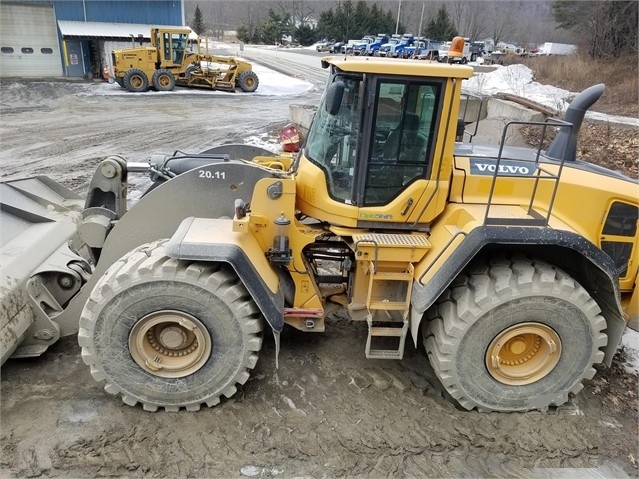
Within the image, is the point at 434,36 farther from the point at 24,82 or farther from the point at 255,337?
the point at 255,337

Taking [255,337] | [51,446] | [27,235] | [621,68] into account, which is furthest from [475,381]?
[621,68]

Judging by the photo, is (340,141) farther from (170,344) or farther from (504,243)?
(170,344)

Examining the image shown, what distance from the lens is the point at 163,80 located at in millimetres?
20141

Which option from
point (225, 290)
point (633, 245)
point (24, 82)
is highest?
point (633, 245)

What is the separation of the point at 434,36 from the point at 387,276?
32.8m

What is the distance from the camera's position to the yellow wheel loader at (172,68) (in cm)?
1972

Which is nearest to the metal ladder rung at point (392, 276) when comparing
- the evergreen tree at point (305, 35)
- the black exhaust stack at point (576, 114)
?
the black exhaust stack at point (576, 114)

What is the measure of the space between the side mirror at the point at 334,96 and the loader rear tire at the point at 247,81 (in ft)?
61.7

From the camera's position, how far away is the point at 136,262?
11.5 feet

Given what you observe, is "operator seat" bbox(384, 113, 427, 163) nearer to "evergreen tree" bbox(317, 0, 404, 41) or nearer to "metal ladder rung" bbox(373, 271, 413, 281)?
"metal ladder rung" bbox(373, 271, 413, 281)

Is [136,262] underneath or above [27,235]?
above

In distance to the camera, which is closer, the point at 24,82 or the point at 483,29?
the point at 24,82

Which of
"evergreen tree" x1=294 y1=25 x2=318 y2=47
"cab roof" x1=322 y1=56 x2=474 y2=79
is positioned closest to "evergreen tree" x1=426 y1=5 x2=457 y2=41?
"evergreen tree" x1=294 y1=25 x2=318 y2=47

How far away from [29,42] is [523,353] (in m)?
26.8
